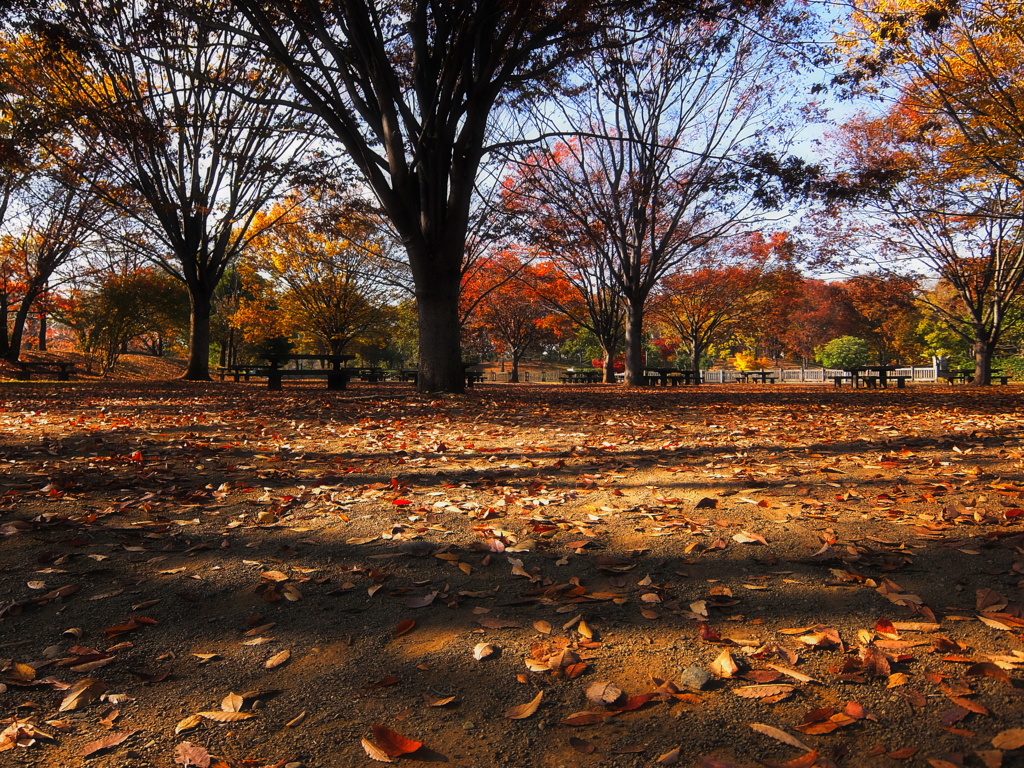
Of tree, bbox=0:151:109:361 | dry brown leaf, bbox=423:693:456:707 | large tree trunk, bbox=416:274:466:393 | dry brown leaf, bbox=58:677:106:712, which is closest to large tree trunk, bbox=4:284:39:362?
tree, bbox=0:151:109:361

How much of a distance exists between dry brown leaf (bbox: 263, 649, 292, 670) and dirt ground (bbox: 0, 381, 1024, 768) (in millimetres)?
11

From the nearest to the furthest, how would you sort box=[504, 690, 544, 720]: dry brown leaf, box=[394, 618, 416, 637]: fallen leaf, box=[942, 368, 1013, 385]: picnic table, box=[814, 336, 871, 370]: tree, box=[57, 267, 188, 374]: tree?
box=[504, 690, 544, 720]: dry brown leaf, box=[394, 618, 416, 637]: fallen leaf, box=[57, 267, 188, 374]: tree, box=[942, 368, 1013, 385]: picnic table, box=[814, 336, 871, 370]: tree

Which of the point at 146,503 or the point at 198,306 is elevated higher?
the point at 198,306

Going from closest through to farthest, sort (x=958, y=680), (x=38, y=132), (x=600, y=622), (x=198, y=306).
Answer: (x=958, y=680)
(x=600, y=622)
(x=38, y=132)
(x=198, y=306)

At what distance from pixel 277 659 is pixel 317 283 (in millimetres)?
25901

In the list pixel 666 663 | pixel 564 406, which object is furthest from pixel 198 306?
pixel 666 663

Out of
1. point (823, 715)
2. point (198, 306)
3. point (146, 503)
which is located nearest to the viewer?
point (823, 715)

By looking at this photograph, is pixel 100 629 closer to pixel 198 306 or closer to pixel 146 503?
pixel 146 503

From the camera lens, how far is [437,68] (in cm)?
954

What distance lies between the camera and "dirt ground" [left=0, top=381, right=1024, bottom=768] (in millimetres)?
1574

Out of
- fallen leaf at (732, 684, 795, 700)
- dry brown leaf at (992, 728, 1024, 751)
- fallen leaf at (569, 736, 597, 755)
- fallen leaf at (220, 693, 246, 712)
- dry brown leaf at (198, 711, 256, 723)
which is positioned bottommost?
dry brown leaf at (198, 711, 256, 723)

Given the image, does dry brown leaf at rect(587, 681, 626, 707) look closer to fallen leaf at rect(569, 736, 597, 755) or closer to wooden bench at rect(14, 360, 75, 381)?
fallen leaf at rect(569, 736, 597, 755)

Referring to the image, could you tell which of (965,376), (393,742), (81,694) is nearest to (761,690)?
(393,742)

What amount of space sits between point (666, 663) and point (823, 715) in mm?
449
